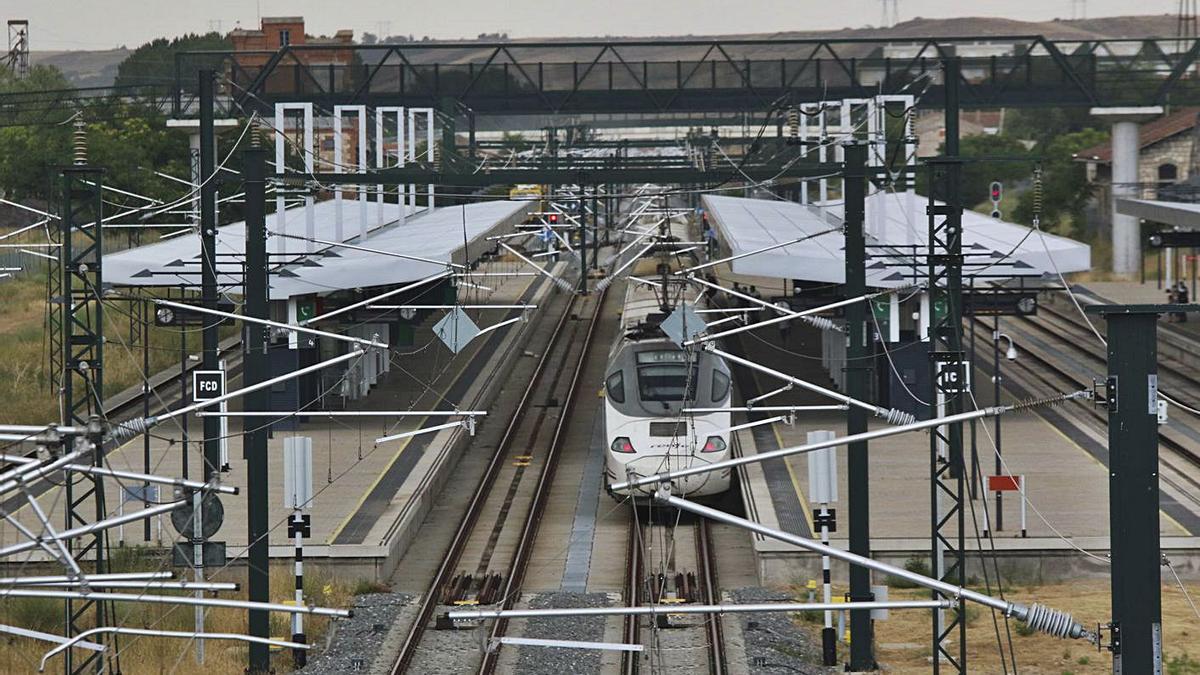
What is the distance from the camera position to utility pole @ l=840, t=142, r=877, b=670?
1898 cm

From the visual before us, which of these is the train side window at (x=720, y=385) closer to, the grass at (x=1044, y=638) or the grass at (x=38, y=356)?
the grass at (x=1044, y=638)

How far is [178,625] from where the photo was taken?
2127 centimetres

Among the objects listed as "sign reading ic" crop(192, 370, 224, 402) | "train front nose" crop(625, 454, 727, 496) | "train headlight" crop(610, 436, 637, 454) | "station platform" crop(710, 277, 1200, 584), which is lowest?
"station platform" crop(710, 277, 1200, 584)

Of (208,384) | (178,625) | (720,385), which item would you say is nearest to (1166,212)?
(720,385)

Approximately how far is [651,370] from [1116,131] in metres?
40.2

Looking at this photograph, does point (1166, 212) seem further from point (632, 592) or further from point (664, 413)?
point (632, 592)

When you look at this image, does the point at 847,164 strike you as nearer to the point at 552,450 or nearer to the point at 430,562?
the point at 430,562

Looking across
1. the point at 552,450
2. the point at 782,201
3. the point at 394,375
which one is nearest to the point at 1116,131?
the point at 782,201

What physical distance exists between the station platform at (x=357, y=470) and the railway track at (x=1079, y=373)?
10.8 metres

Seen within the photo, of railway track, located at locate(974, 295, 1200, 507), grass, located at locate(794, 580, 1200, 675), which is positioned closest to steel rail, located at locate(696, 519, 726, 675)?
grass, located at locate(794, 580, 1200, 675)

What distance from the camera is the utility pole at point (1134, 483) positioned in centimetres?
1305

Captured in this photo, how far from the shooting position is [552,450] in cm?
3491

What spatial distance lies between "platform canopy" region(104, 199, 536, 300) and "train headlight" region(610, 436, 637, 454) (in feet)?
10.9

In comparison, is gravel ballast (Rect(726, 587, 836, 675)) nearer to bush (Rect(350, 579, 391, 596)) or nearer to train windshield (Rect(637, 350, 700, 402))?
bush (Rect(350, 579, 391, 596))
